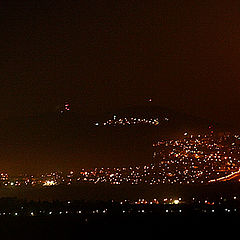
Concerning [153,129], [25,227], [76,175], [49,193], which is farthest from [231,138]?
[25,227]

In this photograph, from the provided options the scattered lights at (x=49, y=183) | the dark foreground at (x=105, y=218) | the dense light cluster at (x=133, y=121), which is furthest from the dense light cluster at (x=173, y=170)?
the dark foreground at (x=105, y=218)

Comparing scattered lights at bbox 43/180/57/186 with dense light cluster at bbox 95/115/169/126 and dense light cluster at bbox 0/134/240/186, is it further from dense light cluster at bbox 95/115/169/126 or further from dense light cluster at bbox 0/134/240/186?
dense light cluster at bbox 95/115/169/126

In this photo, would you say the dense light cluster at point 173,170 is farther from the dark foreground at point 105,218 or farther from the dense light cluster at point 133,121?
the dark foreground at point 105,218

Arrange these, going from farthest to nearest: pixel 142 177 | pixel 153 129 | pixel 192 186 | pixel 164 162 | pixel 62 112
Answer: pixel 62 112
pixel 153 129
pixel 164 162
pixel 142 177
pixel 192 186

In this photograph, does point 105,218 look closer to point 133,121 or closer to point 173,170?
point 173,170

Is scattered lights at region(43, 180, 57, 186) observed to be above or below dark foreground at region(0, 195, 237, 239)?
above

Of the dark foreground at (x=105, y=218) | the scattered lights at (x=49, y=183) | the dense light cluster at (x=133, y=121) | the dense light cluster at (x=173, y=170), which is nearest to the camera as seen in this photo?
the dark foreground at (x=105, y=218)

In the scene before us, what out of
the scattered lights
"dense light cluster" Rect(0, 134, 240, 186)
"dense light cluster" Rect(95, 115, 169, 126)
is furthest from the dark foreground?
"dense light cluster" Rect(95, 115, 169, 126)

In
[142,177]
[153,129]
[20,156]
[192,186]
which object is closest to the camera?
[192,186]

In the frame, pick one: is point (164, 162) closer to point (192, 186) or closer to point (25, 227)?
point (192, 186)

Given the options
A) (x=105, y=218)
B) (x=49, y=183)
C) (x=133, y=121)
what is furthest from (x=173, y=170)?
(x=105, y=218)

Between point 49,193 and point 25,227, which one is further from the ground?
point 49,193
